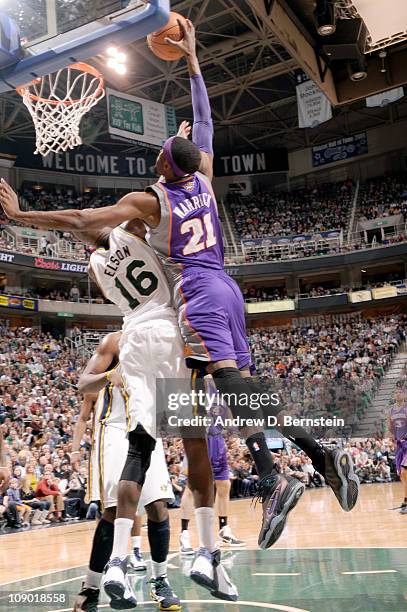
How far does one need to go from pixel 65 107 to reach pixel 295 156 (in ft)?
77.9

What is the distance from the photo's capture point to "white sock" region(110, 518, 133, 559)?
321 centimetres

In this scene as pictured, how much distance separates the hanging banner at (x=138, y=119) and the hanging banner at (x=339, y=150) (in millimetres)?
10507

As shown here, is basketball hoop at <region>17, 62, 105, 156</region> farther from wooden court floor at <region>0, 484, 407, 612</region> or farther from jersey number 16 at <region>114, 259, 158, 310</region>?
jersey number 16 at <region>114, 259, 158, 310</region>

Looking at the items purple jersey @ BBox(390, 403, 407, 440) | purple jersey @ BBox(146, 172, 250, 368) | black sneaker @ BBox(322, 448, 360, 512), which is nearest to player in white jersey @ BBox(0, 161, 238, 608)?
purple jersey @ BBox(146, 172, 250, 368)

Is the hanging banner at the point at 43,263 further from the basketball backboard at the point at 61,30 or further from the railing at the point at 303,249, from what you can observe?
the basketball backboard at the point at 61,30

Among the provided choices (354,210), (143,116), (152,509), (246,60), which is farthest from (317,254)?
(152,509)

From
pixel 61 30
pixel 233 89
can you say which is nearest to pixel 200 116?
pixel 61 30

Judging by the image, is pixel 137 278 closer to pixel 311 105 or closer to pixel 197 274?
pixel 197 274

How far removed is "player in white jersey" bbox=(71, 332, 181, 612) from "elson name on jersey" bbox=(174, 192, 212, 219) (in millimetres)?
1007

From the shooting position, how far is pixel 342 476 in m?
3.31

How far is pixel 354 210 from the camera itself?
99.1 ft

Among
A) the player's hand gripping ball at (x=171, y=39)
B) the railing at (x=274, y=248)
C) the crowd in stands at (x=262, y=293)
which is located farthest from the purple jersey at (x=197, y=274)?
the crowd in stands at (x=262, y=293)

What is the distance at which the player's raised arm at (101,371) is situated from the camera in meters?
4.16

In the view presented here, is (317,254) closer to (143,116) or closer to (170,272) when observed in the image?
(143,116)
